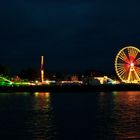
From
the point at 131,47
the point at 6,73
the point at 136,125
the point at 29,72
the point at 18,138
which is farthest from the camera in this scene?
the point at 29,72

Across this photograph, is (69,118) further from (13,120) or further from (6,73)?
(6,73)

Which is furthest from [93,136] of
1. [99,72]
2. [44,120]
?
[99,72]

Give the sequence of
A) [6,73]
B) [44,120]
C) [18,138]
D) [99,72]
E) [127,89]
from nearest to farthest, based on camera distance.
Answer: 1. [18,138]
2. [44,120]
3. [127,89]
4. [6,73]
5. [99,72]

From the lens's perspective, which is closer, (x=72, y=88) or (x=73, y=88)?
(x=73, y=88)

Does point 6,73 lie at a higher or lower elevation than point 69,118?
higher

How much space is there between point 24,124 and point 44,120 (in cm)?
274

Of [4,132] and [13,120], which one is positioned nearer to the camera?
[4,132]

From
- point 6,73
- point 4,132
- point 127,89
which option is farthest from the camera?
point 6,73

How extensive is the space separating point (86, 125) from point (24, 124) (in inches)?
131

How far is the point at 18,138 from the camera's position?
23.5 m

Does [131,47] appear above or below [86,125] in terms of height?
above

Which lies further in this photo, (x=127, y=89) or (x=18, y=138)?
(x=127, y=89)

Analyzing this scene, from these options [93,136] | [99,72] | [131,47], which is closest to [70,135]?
[93,136]

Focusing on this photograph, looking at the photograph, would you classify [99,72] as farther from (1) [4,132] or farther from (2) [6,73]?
(1) [4,132]
